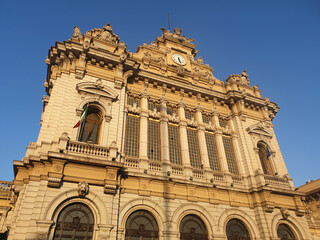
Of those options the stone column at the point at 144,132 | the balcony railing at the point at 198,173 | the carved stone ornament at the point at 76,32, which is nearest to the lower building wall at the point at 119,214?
the balcony railing at the point at 198,173

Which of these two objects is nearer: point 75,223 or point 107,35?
point 75,223

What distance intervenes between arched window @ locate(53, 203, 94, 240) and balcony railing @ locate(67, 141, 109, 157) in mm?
3352

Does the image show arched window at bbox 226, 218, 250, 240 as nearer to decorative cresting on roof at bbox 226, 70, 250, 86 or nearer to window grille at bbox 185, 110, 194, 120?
window grille at bbox 185, 110, 194, 120

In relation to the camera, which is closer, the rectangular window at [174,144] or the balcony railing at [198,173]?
the balcony railing at [198,173]

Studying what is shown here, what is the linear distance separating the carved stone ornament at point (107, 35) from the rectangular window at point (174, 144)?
32.7ft

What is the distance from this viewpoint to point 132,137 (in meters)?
19.6

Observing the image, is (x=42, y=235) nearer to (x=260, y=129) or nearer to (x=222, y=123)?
(x=222, y=123)

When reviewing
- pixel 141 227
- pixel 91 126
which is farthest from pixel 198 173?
pixel 91 126

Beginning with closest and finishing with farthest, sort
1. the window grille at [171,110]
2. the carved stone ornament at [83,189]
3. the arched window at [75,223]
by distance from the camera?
the arched window at [75,223] → the carved stone ornament at [83,189] → the window grille at [171,110]

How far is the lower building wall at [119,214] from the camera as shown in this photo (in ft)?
42.7

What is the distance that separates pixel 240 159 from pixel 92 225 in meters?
14.8

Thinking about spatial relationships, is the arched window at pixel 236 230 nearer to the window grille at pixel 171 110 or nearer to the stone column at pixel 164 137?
the stone column at pixel 164 137

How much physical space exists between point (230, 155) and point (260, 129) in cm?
495

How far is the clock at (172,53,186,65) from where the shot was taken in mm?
26911
